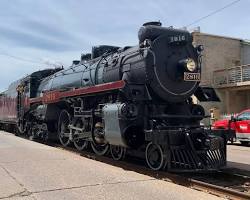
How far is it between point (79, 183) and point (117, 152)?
11.6 feet

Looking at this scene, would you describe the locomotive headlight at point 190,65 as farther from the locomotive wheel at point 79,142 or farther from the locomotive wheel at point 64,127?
the locomotive wheel at point 64,127

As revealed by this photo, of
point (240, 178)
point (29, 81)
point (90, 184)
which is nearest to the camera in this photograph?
point (90, 184)

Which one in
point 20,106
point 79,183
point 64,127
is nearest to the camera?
point 79,183

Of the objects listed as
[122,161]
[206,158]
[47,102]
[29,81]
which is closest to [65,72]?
[47,102]

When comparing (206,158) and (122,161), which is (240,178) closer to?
(206,158)

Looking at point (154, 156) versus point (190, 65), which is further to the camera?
point (190, 65)

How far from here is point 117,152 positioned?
12.4m

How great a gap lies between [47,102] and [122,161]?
6.27m

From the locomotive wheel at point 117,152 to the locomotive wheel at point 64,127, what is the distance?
363 centimetres

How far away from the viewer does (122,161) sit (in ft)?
39.5

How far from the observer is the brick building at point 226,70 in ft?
109

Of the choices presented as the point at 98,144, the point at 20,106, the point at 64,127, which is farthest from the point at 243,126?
the point at 20,106

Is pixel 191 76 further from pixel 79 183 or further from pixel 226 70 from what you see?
pixel 226 70

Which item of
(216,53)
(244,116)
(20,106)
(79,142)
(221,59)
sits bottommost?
(79,142)
